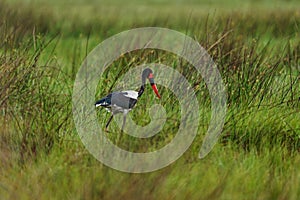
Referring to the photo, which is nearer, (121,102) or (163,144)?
(163,144)

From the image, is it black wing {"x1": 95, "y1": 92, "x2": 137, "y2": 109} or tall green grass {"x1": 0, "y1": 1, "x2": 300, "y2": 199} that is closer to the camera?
tall green grass {"x1": 0, "y1": 1, "x2": 300, "y2": 199}

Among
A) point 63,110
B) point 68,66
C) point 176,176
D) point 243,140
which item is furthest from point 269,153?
point 68,66

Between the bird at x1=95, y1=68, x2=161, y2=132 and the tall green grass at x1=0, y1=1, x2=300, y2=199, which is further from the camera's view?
the bird at x1=95, y1=68, x2=161, y2=132

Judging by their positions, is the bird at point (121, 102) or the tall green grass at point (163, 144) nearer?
the tall green grass at point (163, 144)

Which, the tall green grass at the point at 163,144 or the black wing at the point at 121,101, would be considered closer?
the tall green grass at the point at 163,144

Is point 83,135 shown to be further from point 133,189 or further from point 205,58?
point 205,58

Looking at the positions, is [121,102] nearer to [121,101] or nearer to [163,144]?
[121,101]

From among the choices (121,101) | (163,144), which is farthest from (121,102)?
(163,144)

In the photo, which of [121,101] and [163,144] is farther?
[121,101]

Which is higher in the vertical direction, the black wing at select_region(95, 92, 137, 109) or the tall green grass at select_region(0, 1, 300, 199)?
the black wing at select_region(95, 92, 137, 109)

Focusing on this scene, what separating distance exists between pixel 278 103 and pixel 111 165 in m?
1.57

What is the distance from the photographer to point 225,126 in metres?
3.99

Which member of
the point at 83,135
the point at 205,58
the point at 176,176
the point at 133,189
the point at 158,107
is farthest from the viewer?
the point at 205,58

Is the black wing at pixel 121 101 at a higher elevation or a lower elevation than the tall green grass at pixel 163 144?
higher
